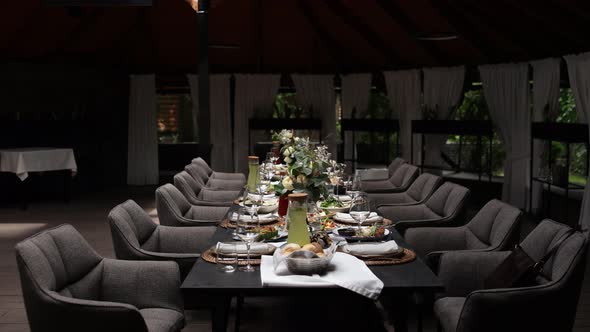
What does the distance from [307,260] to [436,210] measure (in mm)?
2755

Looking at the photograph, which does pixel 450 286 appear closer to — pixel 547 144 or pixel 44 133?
pixel 547 144

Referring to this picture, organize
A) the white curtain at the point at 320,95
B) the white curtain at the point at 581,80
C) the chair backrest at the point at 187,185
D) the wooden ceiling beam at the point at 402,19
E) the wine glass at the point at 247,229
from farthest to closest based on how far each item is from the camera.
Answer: the white curtain at the point at 320,95 < the wooden ceiling beam at the point at 402,19 < the white curtain at the point at 581,80 < the chair backrest at the point at 187,185 < the wine glass at the point at 247,229

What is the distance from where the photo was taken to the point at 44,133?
11.8 m

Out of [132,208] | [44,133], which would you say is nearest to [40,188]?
[44,133]

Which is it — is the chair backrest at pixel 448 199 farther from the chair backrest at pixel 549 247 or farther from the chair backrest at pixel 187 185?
the chair backrest at pixel 187 185

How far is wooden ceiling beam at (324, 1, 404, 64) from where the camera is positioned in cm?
1099

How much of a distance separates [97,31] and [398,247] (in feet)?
33.0

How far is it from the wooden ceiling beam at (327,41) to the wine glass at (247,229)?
27.8 ft

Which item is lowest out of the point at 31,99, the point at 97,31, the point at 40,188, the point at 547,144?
the point at 40,188

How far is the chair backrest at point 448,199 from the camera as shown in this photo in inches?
191

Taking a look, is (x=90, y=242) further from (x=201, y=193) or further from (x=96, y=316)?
(x=96, y=316)

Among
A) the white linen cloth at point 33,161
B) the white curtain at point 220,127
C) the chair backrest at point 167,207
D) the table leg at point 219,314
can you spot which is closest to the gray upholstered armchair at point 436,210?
the chair backrest at point 167,207

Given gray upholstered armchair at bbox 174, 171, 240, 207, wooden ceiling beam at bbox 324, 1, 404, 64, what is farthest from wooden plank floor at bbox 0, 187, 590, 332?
wooden ceiling beam at bbox 324, 1, 404, 64

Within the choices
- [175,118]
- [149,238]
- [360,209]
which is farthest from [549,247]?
[175,118]
